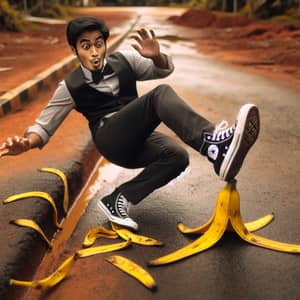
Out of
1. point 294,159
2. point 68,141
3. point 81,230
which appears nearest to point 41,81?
point 68,141

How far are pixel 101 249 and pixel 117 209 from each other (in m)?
0.34

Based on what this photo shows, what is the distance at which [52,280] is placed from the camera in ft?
7.96

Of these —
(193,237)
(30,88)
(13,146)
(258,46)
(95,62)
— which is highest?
(95,62)

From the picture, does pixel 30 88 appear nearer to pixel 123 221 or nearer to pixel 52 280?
pixel 123 221

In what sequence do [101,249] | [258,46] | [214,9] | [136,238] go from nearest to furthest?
[101,249] → [136,238] → [258,46] → [214,9]

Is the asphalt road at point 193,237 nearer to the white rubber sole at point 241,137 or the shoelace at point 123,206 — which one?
the shoelace at point 123,206

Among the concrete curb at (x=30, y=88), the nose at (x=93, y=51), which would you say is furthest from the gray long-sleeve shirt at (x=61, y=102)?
the concrete curb at (x=30, y=88)

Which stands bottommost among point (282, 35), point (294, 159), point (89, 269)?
point (282, 35)

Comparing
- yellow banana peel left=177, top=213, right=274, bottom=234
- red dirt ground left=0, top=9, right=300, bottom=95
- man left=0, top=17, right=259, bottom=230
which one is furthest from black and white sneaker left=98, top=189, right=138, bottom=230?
red dirt ground left=0, top=9, right=300, bottom=95

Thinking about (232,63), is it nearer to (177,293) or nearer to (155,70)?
(155,70)

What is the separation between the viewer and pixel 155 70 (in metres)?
3.09

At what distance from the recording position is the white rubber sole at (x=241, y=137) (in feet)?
8.11

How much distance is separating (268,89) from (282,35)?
29.3 ft

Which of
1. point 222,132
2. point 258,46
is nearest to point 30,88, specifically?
point 222,132
